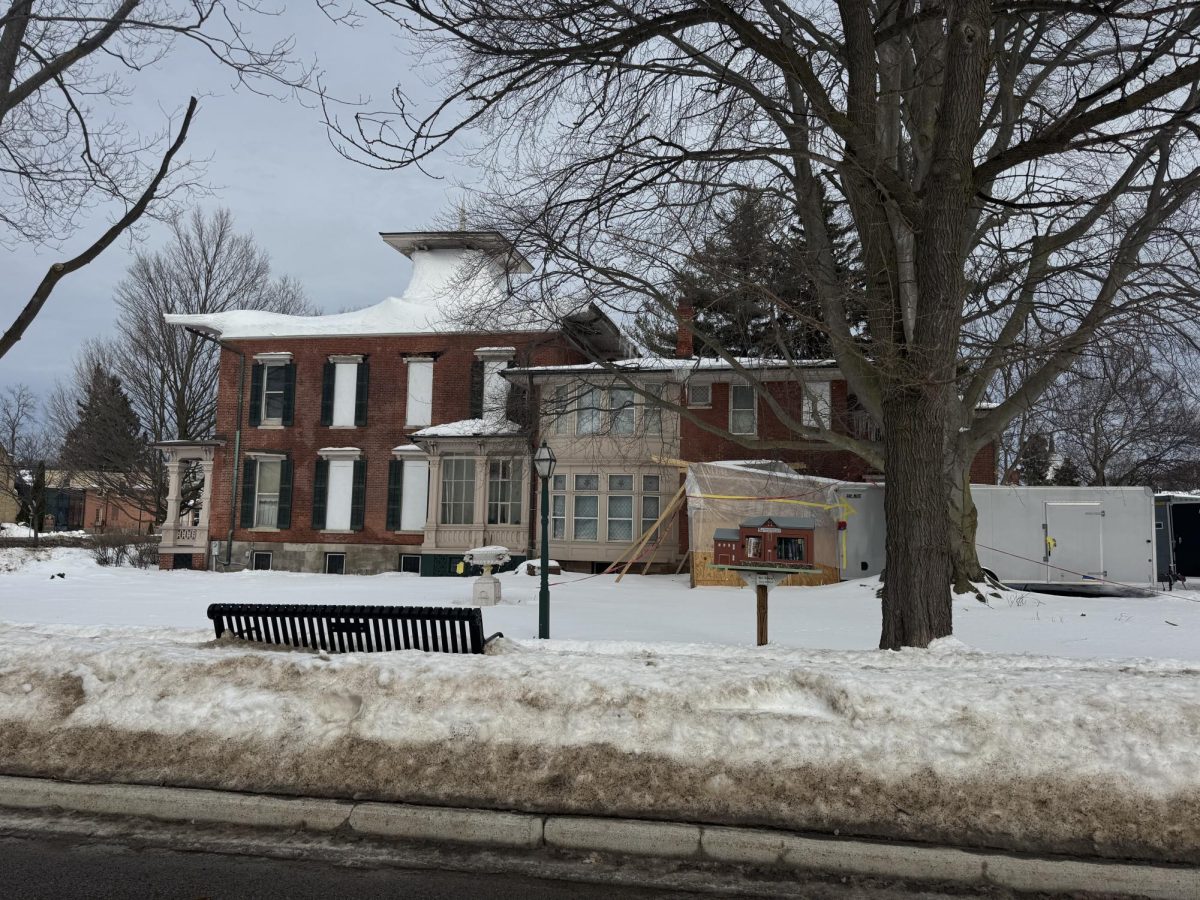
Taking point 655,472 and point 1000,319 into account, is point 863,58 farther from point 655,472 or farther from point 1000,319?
point 655,472

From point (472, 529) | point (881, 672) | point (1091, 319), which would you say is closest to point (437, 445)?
point (472, 529)

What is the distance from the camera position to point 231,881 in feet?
13.8

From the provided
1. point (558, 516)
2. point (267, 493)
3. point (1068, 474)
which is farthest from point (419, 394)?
point (1068, 474)

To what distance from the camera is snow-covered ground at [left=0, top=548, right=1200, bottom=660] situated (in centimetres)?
1204

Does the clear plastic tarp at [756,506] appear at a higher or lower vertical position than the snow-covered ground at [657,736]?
higher

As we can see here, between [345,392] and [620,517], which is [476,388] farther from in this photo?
[620,517]

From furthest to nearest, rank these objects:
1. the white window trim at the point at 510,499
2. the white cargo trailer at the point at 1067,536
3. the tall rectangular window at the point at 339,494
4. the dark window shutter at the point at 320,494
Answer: the dark window shutter at the point at 320,494
the tall rectangular window at the point at 339,494
the white window trim at the point at 510,499
the white cargo trailer at the point at 1067,536

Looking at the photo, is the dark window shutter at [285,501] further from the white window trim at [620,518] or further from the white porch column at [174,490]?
the white window trim at [620,518]

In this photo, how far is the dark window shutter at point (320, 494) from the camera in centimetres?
2802

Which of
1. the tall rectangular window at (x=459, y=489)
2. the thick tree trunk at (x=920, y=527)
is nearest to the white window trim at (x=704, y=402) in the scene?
the tall rectangular window at (x=459, y=489)

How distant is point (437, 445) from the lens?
25.5 m

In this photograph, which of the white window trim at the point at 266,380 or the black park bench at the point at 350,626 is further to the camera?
the white window trim at the point at 266,380

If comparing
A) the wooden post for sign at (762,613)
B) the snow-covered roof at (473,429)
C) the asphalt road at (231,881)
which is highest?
the snow-covered roof at (473,429)

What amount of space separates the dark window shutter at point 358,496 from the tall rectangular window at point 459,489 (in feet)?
10.6
